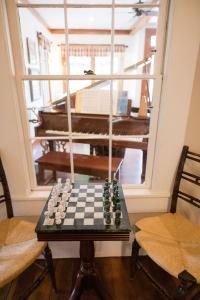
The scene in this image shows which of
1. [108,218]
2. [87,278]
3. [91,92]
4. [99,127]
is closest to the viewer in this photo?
[108,218]

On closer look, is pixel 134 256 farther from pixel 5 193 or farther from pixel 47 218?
Answer: pixel 5 193

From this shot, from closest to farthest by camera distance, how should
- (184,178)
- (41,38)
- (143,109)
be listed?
(184,178) → (143,109) → (41,38)

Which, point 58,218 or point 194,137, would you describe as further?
point 194,137

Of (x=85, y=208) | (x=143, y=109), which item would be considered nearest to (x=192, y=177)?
(x=85, y=208)

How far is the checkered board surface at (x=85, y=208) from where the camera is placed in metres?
1.05

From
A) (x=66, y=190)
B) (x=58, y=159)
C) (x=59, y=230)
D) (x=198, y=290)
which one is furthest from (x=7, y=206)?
(x=198, y=290)

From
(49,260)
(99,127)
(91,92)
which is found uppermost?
(91,92)

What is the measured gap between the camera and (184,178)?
4.68ft

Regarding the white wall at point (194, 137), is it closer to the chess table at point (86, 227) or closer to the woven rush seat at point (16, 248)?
the chess table at point (86, 227)

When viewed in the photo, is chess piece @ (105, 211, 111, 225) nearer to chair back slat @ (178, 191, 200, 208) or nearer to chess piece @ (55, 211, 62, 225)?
chess piece @ (55, 211, 62, 225)

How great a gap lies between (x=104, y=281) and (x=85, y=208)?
731 mm

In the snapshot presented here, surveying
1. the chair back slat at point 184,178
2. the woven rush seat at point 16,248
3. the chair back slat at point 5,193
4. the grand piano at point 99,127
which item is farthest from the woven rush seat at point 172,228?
the grand piano at point 99,127

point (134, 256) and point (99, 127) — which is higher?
point (99, 127)

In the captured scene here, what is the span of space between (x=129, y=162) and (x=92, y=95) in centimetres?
142
